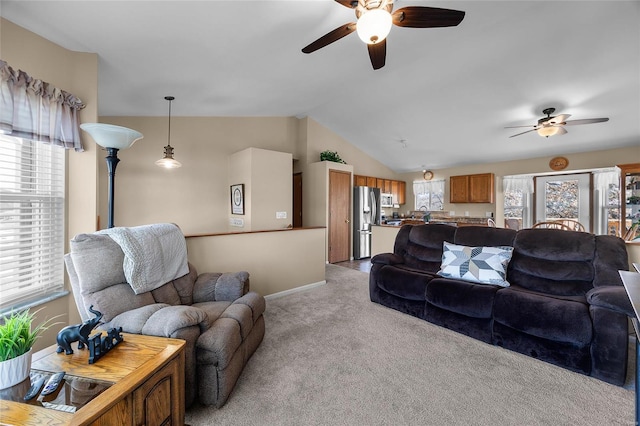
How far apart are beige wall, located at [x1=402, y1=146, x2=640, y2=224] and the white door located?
0.99 feet

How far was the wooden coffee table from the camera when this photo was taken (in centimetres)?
91

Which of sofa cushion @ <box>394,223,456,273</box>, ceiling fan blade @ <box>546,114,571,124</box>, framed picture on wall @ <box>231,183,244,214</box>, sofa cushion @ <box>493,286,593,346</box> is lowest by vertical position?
sofa cushion @ <box>493,286,593,346</box>

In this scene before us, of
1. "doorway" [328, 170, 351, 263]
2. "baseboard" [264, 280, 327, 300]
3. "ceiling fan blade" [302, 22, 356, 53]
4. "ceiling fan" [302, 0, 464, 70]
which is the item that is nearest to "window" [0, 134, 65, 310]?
"baseboard" [264, 280, 327, 300]

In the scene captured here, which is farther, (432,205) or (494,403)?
(432,205)

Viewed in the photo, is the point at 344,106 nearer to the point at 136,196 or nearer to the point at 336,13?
the point at 336,13

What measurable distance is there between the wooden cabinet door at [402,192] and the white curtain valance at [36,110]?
274 inches

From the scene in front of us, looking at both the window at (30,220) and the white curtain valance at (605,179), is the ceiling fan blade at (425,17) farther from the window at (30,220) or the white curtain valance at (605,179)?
the white curtain valance at (605,179)

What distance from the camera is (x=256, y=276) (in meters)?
3.28

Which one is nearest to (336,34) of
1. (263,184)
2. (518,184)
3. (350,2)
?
(350,2)

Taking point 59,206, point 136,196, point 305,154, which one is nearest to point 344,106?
point 305,154

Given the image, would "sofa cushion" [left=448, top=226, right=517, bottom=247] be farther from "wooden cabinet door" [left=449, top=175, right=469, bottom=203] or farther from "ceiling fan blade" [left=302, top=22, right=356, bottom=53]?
"wooden cabinet door" [left=449, top=175, right=469, bottom=203]

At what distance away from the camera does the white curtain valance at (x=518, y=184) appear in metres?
5.86

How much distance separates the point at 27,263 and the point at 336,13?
3136 millimetres

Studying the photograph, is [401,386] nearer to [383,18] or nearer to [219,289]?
[219,289]
